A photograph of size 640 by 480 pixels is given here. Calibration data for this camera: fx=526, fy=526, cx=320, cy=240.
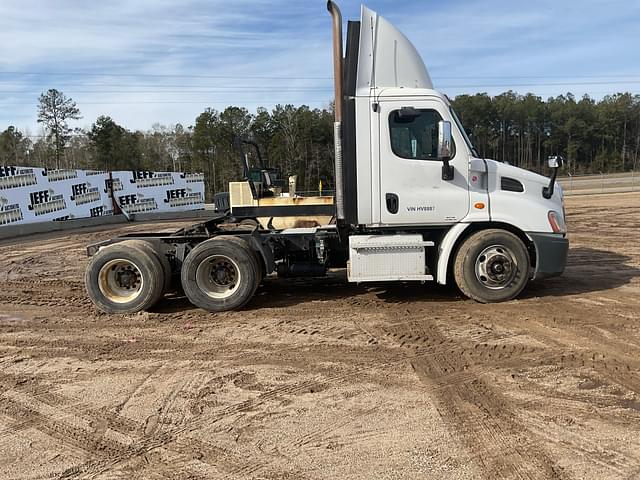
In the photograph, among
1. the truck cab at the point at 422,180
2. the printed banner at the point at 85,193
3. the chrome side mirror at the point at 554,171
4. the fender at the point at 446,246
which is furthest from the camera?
the printed banner at the point at 85,193

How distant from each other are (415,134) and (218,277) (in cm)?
341

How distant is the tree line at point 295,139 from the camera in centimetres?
2088

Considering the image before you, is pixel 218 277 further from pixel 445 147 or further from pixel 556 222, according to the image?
pixel 556 222

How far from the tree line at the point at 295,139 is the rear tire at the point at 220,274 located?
2.69 meters

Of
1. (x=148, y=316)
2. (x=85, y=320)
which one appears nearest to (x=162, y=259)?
(x=148, y=316)

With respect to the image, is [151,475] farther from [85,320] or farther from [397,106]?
[397,106]

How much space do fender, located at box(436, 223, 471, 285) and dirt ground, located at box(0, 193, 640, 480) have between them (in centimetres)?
50

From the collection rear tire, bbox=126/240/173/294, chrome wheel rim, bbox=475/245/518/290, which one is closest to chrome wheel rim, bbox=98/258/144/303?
rear tire, bbox=126/240/173/294

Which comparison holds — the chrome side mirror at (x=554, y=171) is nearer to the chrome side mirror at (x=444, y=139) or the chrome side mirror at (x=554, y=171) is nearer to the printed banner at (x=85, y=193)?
the chrome side mirror at (x=444, y=139)

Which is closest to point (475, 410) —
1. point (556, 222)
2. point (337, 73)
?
point (556, 222)

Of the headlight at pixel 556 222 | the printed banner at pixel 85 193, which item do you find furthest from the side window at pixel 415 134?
the printed banner at pixel 85 193

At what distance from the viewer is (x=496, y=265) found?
7336 millimetres

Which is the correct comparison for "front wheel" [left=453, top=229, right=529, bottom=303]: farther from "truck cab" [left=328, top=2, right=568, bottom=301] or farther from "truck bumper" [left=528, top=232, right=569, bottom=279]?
"truck bumper" [left=528, top=232, right=569, bottom=279]

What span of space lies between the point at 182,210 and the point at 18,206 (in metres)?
9.75
